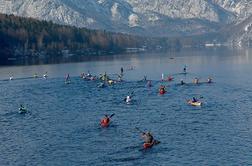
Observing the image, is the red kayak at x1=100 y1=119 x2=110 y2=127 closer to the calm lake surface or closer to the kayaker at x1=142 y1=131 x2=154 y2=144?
the calm lake surface

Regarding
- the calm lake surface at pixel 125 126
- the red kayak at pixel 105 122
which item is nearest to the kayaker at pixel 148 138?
the calm lake surface at pixel 125 126

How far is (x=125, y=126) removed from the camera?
104 meters

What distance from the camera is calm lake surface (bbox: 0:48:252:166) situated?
8350 cm

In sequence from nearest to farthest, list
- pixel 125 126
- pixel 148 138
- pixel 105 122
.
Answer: pixel 148 138, pixel 125 126, pixel 105 122

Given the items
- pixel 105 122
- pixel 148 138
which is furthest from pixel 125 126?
pixel 148 138

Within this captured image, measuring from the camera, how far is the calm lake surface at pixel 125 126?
3287 inches

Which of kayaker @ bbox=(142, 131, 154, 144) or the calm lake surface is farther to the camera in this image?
kayaker @ bbox=(142, 131, 154, 144)

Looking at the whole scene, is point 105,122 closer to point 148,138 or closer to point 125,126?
point 125,126

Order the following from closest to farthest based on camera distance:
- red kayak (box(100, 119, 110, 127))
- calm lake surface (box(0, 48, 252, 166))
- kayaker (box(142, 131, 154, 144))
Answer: calm lake surface (box(0, 48, 252, 166))
kayaker (box(142, 131, 154, 144))
red kayak (box(100, 119, 110, 127))

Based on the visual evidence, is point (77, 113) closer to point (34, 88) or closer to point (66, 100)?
point (66, 100)

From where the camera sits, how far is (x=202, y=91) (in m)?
152

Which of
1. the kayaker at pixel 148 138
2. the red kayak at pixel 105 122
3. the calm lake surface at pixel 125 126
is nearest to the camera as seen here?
the calm lake surface at pixel 125 126

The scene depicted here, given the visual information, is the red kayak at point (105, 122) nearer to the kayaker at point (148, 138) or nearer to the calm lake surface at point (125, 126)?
the calm lake surface at point (125, 126)

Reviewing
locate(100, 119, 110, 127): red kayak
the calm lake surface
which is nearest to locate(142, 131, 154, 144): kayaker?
the calm lake surface
